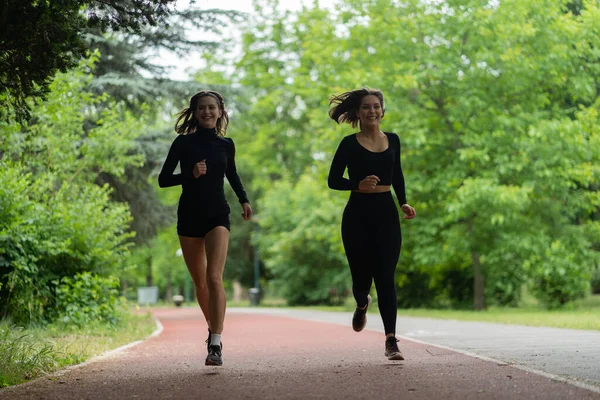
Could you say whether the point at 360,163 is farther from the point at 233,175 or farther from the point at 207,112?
the point at 207,112

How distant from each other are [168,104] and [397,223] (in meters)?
14.8

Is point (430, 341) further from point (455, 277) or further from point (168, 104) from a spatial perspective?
point (455, 277)

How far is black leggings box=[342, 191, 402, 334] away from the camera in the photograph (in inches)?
299

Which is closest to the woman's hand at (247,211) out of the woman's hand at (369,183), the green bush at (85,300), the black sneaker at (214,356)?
the woman's hand at (369,183)

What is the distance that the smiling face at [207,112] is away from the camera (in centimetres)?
762

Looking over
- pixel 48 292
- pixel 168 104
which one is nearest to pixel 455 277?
pixel 168 104

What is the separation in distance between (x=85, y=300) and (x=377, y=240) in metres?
7.53

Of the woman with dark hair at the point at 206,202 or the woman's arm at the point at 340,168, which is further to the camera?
the woman's arm at the point at 340,168

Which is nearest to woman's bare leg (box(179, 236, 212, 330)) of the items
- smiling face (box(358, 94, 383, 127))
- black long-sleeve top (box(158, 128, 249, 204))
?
black long-sleeve top (box(158, 128, 249, 204))

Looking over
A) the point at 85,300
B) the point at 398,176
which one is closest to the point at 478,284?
the point at 85,300

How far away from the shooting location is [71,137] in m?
16.3

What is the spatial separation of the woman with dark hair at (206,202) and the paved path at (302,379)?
569 mm

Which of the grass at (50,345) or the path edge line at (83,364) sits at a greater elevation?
the grass at (50,345)

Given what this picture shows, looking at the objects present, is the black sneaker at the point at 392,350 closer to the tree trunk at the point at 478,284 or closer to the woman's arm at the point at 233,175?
the woman's arm at the point at 233,175
